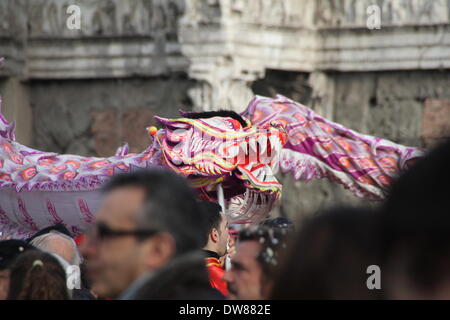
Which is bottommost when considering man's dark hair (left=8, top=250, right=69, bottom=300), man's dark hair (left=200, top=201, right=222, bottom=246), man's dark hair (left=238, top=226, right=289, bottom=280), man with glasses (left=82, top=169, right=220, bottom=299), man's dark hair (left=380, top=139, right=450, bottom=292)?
man's dark hair (left=200, top=201, right=222, bottom=246)

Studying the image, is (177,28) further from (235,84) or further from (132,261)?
(132,261)

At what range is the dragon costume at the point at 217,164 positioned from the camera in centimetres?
635

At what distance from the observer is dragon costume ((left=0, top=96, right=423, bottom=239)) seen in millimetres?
6352

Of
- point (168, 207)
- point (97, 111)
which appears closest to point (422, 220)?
point (168, 207)

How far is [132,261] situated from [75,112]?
31.7 ft

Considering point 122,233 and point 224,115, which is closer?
point 122,233

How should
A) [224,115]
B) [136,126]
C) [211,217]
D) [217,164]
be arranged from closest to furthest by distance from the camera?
[211,217] < [217,164] < [224,115] < [136,126]

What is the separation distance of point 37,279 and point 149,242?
85 cm

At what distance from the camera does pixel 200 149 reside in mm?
6348

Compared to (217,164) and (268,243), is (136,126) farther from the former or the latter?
(268,243)

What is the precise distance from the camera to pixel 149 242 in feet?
9.34

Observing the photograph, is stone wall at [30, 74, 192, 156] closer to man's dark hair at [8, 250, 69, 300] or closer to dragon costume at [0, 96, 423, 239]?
dragon costume at [0, 96, 423, 239]

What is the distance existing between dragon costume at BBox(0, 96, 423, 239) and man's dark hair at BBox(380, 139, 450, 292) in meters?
4.24

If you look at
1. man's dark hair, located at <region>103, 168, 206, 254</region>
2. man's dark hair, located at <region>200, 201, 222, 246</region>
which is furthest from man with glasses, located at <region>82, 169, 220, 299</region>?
man's dark hair, located at <region>200, 201, 222, 246</region>
